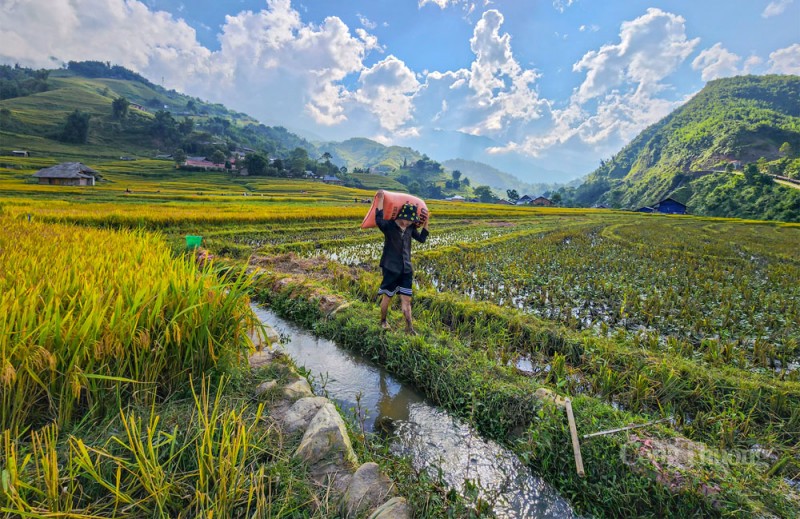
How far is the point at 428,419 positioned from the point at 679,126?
5380 inches

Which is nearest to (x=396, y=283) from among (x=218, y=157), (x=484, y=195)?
(x=218, y=157)

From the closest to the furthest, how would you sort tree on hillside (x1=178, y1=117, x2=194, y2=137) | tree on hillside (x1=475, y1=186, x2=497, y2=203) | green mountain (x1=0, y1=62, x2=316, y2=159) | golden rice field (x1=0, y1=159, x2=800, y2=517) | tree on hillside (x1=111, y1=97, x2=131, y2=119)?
golden rice field (x1=0, y1=159, x2=800, y2=517) → green mountain (x1=0, y1=62, x2=316, y2=159) → tree on hillside (x1=111, y1=97, x2=131, y2=119) → tree on hillside (x1=178, y1=117, x2=194, y2=137) → tree on hillside (x1=475, y1=186, x2=497, y2=203)

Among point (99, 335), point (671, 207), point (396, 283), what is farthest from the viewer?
point (671, 207)

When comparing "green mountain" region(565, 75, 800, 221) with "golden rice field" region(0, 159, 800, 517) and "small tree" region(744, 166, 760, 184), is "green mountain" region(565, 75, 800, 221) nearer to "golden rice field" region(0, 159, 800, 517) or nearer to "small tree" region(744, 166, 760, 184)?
"small tree" region(744, 166, 760, 184)

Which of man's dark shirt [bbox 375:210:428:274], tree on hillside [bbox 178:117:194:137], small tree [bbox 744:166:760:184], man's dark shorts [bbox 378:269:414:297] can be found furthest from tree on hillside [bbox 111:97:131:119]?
small tree [bbox 744:166:760:184]

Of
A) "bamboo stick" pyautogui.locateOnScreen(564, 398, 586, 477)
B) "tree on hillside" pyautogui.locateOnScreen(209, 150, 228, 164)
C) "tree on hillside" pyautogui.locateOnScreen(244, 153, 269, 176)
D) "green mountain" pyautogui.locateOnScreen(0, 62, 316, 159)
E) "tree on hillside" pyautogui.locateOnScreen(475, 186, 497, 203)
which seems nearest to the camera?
"bamboo stick" pyautogui.locateOnScreen(564, 398, 586, 477)

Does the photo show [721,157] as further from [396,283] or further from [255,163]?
[396,283]

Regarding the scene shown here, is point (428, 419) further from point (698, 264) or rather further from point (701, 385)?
point (698, 264)

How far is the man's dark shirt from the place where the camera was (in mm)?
4637

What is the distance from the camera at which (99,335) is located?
7.72 feet

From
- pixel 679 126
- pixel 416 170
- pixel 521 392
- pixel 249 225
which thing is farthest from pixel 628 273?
pixel 679 126

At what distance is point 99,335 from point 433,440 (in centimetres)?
279

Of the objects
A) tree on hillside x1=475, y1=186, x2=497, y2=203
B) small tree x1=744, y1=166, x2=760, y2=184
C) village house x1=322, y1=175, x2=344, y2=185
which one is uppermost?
small tree x1=744, y1=166, x2=760, y2=184

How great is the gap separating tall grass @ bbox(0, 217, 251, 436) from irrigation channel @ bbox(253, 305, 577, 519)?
1.40m
